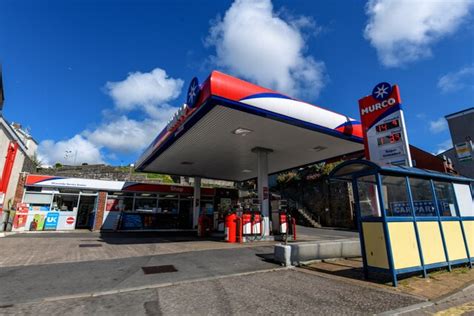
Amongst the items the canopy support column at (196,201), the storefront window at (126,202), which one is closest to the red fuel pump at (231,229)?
the canopy support column at (196,201)

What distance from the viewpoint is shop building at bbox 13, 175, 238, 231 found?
15.7 metres

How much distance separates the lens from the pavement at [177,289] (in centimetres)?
365

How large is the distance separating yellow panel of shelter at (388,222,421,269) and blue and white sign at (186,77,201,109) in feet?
21.1

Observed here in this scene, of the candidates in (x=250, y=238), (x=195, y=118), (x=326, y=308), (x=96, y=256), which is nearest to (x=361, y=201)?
(x=326, y=308)

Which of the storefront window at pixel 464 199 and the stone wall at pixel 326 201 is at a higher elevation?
the stone wall at pixel 326 201

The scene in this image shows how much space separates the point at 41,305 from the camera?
3764mm

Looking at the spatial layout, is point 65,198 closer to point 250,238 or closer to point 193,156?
point 193,156

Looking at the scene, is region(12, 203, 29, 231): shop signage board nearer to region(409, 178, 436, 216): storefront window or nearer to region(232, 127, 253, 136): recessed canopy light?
region(232, 127, 253, 136): recessed canopy light

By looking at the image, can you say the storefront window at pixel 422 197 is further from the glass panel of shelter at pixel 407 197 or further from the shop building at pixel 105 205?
the shop building at pixel 105 205

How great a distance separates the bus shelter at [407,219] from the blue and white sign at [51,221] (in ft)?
56.5

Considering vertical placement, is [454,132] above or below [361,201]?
above

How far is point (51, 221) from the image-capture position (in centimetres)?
1583

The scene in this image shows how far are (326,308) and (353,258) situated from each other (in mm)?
4749

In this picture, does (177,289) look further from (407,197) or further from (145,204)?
(145,204)
